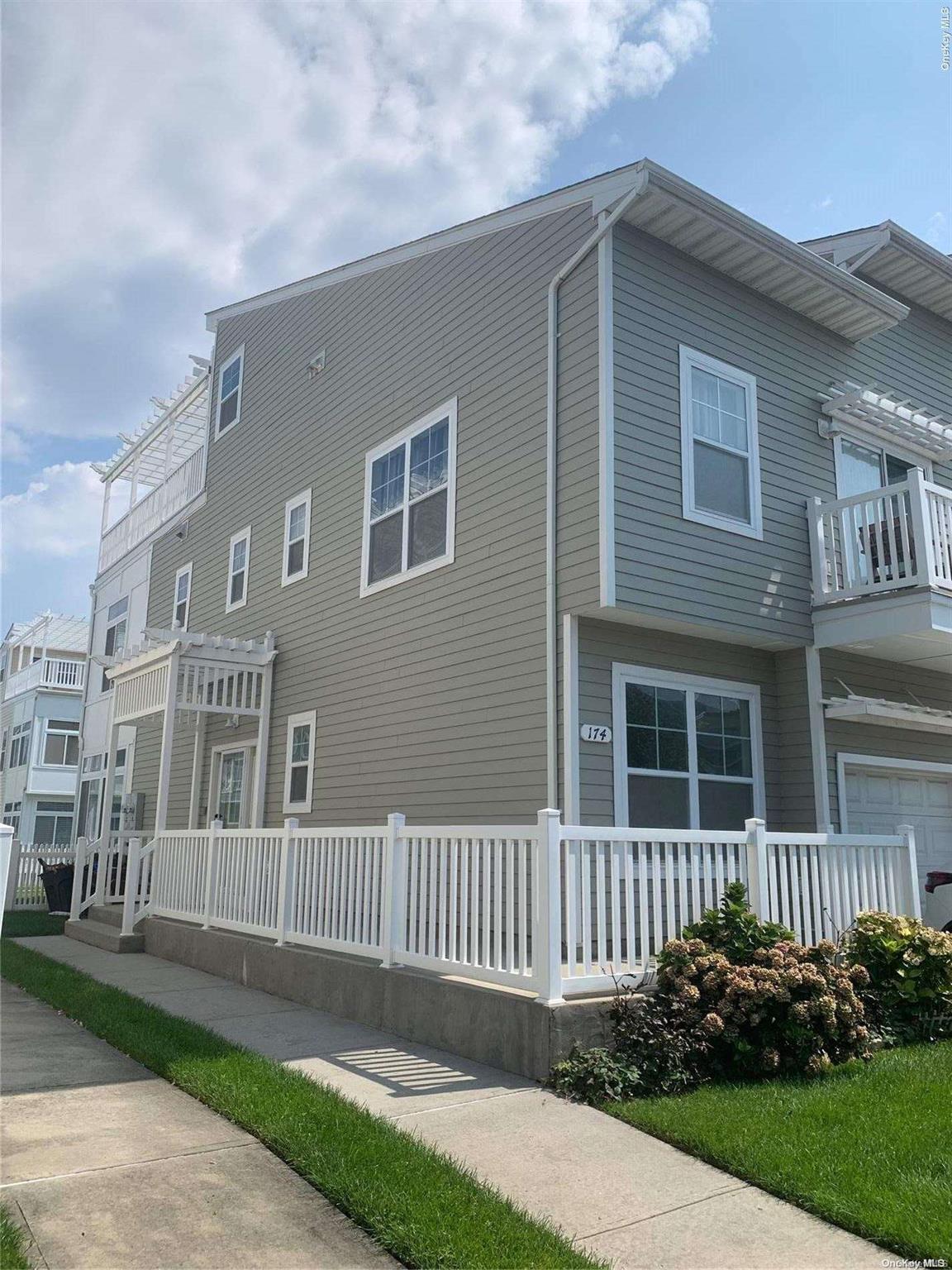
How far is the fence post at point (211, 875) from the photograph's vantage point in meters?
10.2

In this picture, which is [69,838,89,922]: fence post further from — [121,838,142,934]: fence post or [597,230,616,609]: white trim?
[597,230,616,609]: white trim

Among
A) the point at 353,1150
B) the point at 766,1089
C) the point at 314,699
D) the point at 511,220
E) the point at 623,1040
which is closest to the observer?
the point at 353,1150

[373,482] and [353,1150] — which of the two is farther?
[373,482]

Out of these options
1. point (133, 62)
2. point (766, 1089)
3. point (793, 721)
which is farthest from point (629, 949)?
point (133, 62)

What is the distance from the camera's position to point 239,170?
25.2 ft

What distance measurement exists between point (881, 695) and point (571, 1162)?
24.1 feet

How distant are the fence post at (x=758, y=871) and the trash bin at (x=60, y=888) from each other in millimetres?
12953

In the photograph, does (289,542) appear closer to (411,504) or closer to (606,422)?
(411,504)

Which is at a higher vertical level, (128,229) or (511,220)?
(511,220)

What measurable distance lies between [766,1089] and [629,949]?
48.7 inches

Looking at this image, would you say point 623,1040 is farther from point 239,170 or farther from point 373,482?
point 373,482

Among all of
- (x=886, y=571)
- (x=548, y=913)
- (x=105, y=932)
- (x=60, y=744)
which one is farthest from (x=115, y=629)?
(x=60, y=744)

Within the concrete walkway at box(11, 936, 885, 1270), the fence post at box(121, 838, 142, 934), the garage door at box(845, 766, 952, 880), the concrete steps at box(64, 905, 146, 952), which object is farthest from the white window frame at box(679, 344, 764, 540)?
the concrete steps at box(64, 905, 146, 952)

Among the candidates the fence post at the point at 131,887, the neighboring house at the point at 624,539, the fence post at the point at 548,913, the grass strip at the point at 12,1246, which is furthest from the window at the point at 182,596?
the grass strip at the point at 12,1246
